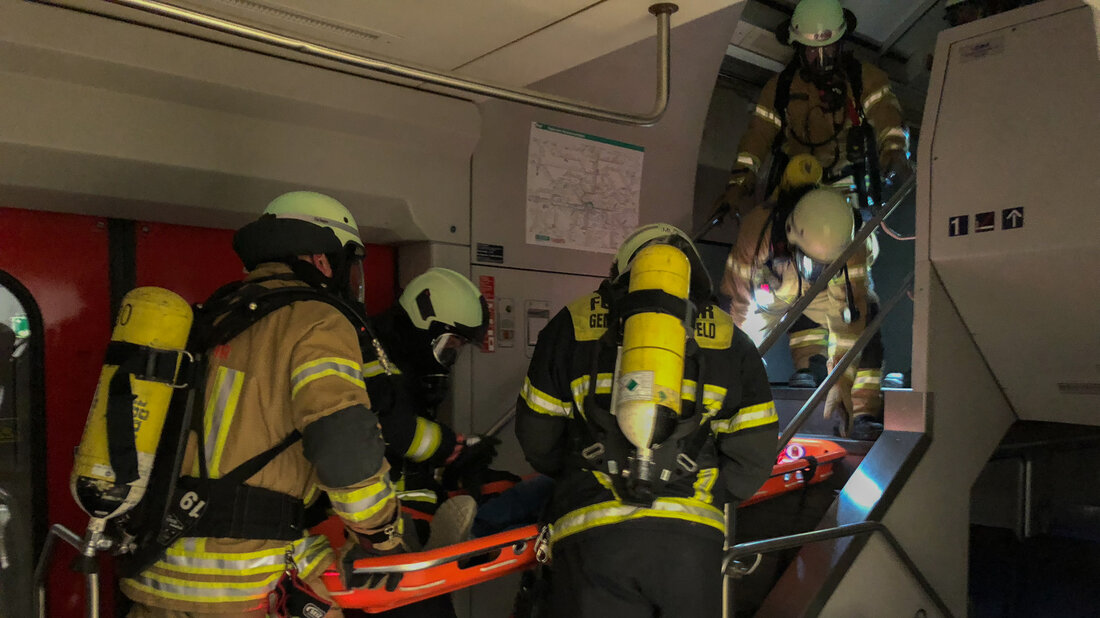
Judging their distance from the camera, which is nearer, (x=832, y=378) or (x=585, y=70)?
(x=832, y=378)

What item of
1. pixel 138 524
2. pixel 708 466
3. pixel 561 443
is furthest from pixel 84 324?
pixel 708 466

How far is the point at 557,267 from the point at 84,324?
232cm

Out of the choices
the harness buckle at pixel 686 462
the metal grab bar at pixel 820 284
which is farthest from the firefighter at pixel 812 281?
the harness buckle at pixel 686 462

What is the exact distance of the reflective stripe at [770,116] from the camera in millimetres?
4879

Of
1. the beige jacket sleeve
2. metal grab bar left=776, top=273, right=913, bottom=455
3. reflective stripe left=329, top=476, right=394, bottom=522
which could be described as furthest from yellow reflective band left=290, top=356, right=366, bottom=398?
the beige jacket sleeve

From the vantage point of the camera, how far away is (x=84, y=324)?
291 cm

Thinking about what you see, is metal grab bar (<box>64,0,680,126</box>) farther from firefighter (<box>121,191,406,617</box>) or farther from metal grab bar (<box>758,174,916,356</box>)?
metal grab bar (<box>758,174,916,356</box>)

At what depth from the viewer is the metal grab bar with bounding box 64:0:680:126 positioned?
1745 millimetres

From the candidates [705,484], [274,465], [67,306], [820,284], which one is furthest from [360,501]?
[820,284]

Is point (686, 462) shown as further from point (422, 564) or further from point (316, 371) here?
point (316, 371)

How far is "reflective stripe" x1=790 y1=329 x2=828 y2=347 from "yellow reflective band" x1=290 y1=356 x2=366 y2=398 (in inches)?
125

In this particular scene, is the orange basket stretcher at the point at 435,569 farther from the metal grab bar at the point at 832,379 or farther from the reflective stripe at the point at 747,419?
the metal grab bar at the point at 832,379

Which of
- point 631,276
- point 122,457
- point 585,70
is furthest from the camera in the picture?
point 585,70

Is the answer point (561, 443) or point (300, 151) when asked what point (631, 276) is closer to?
point (561, 443)
